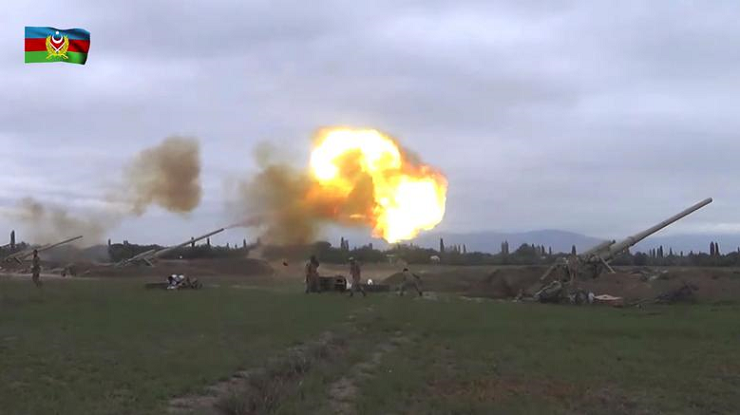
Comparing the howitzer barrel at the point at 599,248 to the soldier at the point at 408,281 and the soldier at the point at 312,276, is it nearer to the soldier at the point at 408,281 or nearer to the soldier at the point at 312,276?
the soldier at the point at 408,281

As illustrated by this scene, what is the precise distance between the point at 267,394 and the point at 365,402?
4.54 feet

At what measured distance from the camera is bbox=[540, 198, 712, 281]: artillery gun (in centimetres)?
4075

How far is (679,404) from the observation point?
37.9 ft

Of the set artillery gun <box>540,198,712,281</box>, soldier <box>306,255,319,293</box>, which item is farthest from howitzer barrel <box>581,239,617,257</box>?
soldier <box>306,255,319,293</box>

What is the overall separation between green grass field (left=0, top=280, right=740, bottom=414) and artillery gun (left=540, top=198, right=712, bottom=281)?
1445cm

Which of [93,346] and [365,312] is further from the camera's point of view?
[365,312]

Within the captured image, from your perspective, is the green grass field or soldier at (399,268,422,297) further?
soldier at (399,268,422,297)

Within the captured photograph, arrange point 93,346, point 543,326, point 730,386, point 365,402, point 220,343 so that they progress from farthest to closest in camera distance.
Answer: point 543,326
point 220,343
point 93,346
point 730,386
point 365,402

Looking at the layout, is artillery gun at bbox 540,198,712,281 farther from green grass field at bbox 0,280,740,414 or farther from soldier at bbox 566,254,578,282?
green grass field at bbox 0,280,740,414

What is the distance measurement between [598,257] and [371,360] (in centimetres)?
2865

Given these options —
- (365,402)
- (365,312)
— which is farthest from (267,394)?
(365,312)

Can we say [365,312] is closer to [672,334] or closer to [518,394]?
[672,334]

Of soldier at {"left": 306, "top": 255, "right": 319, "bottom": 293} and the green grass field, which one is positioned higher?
soldier at {"left": 306, "top": 255, "right": 319, "bottom": 293}

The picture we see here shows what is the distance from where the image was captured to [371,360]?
1548 cm
